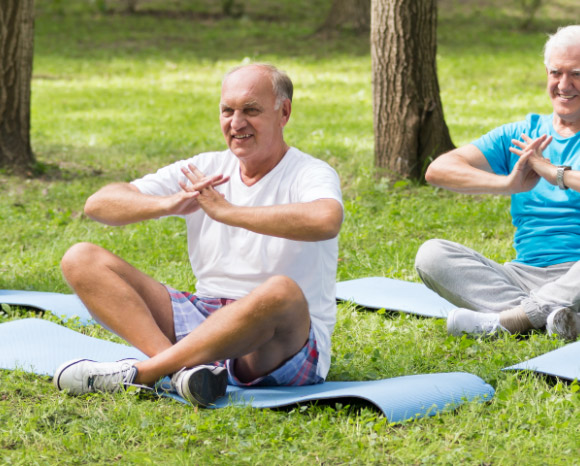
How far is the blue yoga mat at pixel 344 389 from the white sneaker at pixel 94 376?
22 centimetres

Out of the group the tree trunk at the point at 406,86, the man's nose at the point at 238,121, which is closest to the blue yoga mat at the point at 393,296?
the man's nose at the point at 238,121

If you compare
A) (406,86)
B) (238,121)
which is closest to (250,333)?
(238,121)

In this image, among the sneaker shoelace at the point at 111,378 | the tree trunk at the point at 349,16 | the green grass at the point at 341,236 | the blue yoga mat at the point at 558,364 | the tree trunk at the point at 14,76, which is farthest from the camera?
the tree trunk at the point at 349,16

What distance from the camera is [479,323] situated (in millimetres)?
4656

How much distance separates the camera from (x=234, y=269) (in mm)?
3934

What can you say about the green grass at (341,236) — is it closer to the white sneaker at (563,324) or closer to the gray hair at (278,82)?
the white sneaker at (563,324)

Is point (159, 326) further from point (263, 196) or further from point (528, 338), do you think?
point (528, 338)

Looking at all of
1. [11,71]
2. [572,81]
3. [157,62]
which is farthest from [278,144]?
[157,62]

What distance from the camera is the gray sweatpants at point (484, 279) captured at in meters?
4.71

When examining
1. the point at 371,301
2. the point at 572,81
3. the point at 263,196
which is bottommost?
the point at 371,301

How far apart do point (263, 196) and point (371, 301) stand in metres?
1.60

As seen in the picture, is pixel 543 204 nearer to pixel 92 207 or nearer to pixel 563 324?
pixel 563 324

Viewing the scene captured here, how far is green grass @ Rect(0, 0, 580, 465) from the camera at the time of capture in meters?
3.32

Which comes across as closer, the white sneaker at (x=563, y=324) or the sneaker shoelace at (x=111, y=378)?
the sneaker shoelace at (x=111, y=378)
